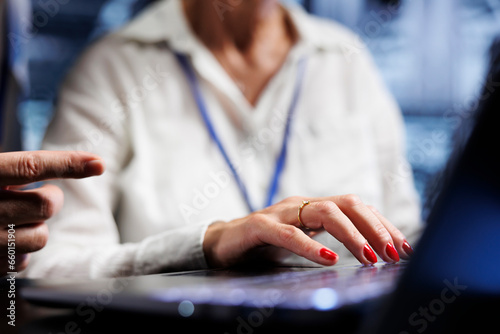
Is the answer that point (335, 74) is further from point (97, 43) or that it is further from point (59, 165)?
point (59, 165)

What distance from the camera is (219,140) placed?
90 cm

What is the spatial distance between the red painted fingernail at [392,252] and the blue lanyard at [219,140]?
1.49ft

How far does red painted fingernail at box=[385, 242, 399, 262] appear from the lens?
1.40 ft

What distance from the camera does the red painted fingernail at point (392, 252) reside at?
0.43m

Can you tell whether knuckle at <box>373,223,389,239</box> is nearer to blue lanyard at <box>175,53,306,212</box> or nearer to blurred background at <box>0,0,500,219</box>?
blue lanyard at <box>175,53,306,212</box>

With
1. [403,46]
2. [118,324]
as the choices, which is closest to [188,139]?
[118,324]

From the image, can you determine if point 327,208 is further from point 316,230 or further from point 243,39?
point 243,39

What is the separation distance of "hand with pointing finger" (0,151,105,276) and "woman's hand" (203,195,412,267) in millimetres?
158

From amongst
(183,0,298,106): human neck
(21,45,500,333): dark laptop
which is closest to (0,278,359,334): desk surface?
(21,45,500,333): dark laptop

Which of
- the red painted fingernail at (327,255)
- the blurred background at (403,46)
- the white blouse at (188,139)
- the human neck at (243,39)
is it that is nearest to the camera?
the red painted fingernail at (327,255)

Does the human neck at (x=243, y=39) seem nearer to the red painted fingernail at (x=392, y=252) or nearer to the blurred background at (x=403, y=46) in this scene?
the blurred background at (x=403, y=46)

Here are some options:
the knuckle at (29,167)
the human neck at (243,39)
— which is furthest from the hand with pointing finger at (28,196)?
the human neck at (243,39)

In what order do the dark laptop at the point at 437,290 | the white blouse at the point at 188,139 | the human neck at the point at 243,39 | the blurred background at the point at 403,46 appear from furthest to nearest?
the blurred background at the point at 403,46 → the human neck at the point at 243,39 → the white blouse at the point at 188,139 → the dark laptop at the point at 437,290

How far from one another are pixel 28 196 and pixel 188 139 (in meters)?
0.47
